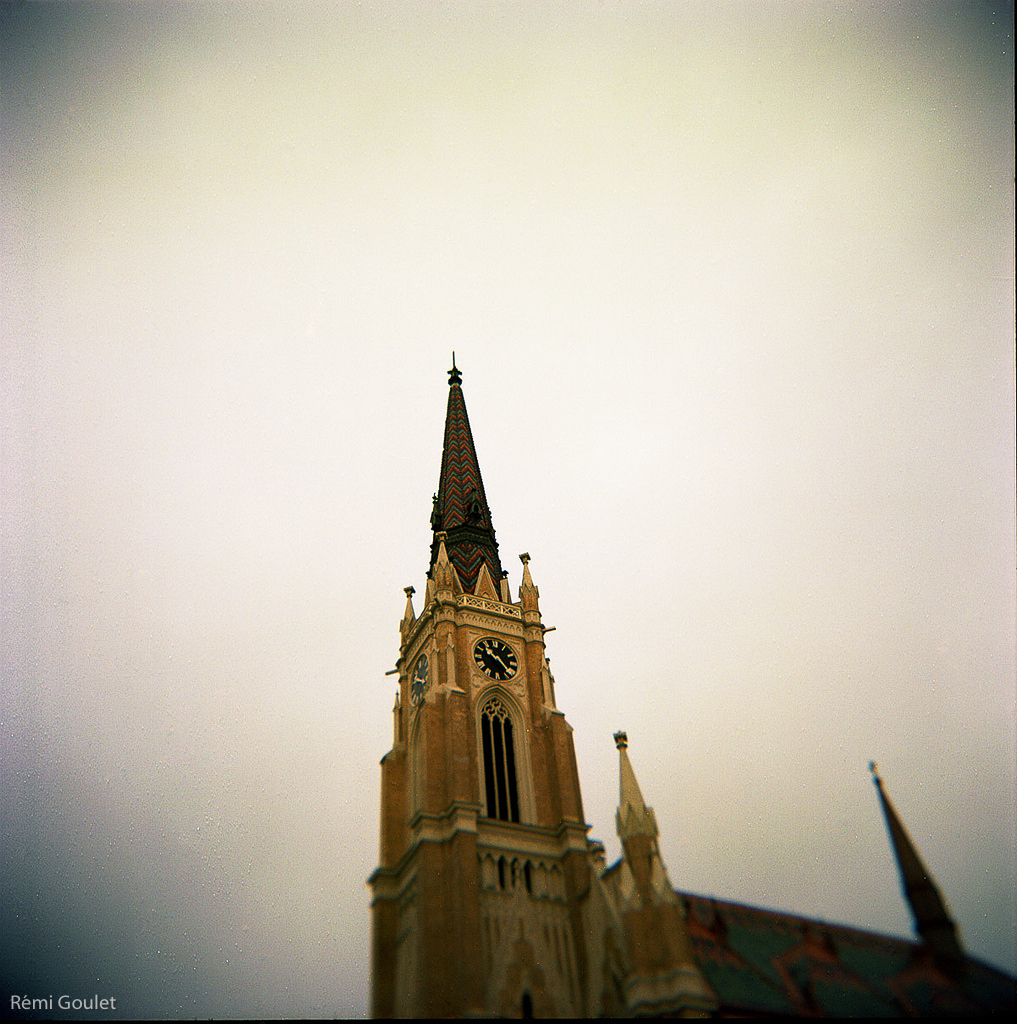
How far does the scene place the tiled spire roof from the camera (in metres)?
51.4

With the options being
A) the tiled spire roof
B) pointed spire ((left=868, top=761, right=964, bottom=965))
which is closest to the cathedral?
pointed spire ((left=868, top=761, right=964, bottom=965))

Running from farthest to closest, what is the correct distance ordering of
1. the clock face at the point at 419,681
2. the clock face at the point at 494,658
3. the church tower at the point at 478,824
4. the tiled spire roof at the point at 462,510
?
the tiled spire roof at the point at 462,510
the clock face at the point at 494,658
the clock face at the point at 419,681
the church tower at the point at 478,824

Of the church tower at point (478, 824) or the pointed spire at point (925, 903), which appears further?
the church tower at point (478, 824)

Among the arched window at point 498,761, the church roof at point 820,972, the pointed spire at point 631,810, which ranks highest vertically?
the arched window at point 498,761

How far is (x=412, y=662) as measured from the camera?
4734 cm

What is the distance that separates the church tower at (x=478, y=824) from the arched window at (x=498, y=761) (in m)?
0.05

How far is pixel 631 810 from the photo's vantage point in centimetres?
3641

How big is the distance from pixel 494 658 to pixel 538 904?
1227cm

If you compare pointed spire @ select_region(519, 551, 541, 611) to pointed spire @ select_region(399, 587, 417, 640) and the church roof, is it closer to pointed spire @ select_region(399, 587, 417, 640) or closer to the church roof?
pointed spire @ select_region(399, 587, 417, 640)

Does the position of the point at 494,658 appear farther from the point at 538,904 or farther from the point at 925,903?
the point at 925,903

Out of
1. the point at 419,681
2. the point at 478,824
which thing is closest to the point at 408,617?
the point at 419,681

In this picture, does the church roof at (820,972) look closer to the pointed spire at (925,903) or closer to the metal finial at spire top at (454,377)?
the pointed spire at (925,903)

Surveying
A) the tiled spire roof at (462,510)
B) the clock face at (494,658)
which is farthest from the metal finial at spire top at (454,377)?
the clock face at (494,658)

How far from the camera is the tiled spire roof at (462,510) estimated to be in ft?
169
